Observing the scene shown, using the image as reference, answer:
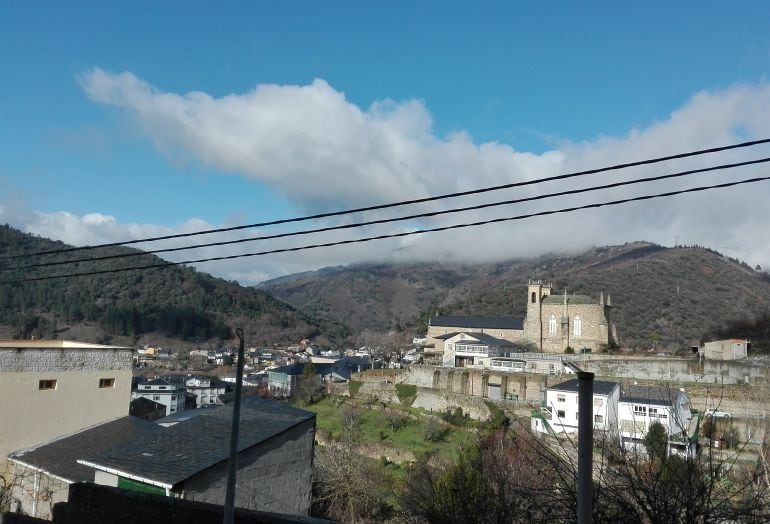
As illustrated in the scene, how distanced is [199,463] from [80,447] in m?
6.10

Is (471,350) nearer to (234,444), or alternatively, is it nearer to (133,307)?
(234,444)

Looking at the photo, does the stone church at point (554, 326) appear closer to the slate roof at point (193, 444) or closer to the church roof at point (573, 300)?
the church roof at point (573, 300)

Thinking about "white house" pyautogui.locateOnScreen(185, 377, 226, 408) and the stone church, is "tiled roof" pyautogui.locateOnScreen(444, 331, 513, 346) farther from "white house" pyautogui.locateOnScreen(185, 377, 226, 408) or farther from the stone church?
"white house" pyautogui.locateOnScreen(185, 377, 226, 408)

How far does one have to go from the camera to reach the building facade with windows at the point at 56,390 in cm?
1395

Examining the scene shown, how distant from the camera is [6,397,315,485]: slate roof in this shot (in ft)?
31.3

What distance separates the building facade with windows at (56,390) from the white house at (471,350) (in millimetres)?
32298

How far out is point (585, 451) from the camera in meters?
3.61

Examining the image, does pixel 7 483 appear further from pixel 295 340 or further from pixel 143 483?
pixel 295 340

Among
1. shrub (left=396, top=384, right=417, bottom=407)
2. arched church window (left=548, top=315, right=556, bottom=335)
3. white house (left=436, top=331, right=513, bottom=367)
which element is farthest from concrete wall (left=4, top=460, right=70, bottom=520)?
arched church window (left=548, top=315, right=556, bottom=335)

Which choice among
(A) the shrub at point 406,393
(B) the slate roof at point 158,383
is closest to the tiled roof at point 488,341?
(A) the shrub at point 406,393

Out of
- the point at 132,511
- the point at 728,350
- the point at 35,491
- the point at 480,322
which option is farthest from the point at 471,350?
the point at 132,511

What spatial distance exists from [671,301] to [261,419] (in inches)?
2851

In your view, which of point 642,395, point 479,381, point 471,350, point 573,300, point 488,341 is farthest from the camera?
point 573,300

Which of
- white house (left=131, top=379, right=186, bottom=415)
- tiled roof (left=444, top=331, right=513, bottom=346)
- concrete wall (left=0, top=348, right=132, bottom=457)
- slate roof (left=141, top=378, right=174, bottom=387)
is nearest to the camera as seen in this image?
concrete wall (left=0, top=348, right=132, bottom=457)
